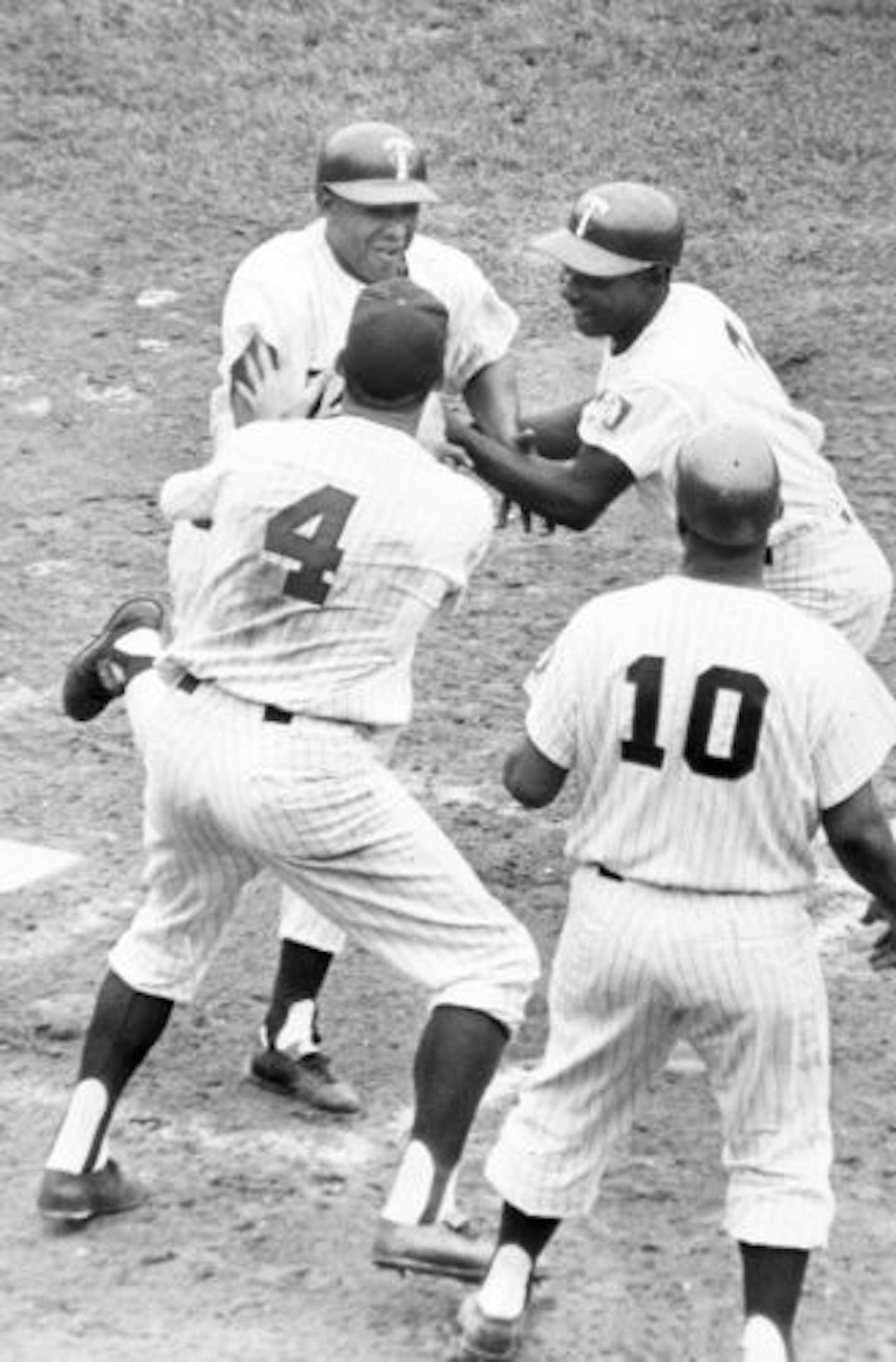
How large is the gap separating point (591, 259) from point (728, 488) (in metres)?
1.75

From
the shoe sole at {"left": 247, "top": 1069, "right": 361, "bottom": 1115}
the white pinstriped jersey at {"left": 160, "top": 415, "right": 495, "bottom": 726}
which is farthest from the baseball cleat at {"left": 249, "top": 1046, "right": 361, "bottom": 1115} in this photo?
the white pinstriped jersey at {"left": 160, "top": 415, "right": 495, "bottom": 726}

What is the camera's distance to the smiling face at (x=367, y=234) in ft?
26.0

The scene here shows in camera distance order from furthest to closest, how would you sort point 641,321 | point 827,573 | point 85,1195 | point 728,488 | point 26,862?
1. point 26,862
2. point 827,573
3. point 641,321
4. point 85,1195
5. point 728,488

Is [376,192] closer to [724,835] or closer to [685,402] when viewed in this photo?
[685,402]

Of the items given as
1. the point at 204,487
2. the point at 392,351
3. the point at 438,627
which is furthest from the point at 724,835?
the point at 438,627

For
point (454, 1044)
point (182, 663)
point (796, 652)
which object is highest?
point (796, 652)

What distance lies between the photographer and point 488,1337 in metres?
6.20

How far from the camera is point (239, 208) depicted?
44.2ft

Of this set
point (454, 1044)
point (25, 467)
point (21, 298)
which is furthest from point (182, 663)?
point (21, 298)

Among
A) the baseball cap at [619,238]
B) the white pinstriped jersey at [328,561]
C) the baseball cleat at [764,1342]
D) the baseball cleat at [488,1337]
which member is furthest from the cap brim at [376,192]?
the baseball cleat at [764,1342]

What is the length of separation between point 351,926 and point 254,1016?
1.20 meters

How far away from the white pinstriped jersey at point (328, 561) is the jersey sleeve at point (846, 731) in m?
1.02

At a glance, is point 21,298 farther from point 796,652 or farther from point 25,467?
point 796,652

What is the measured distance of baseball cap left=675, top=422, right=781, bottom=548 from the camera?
5922mm
